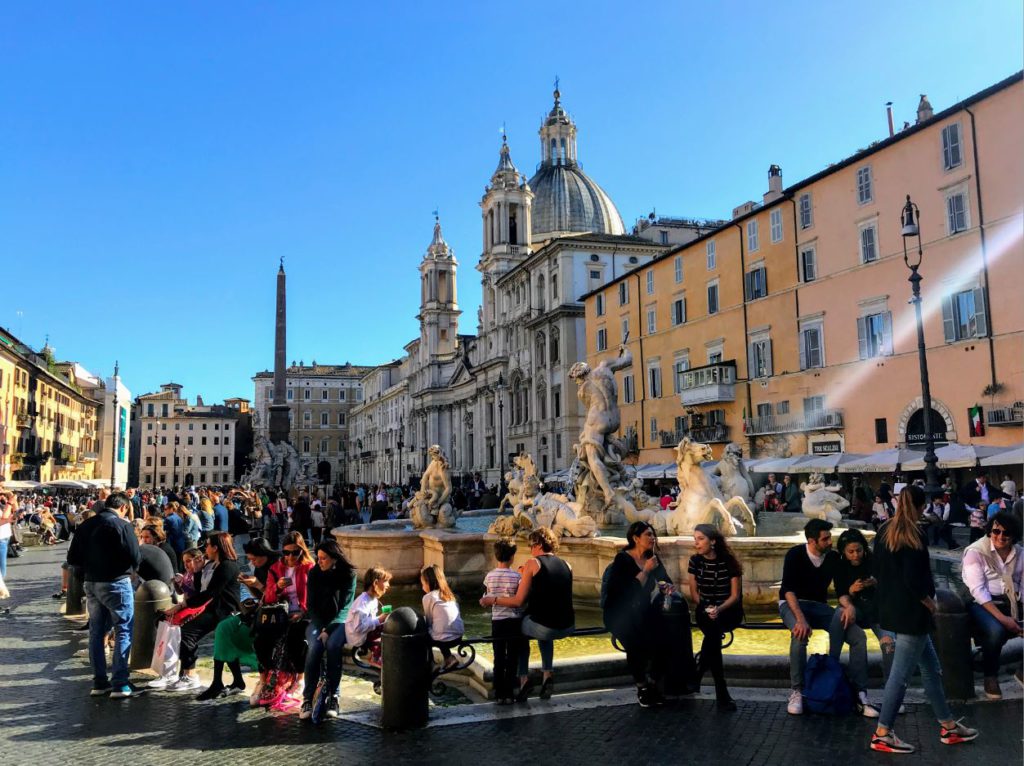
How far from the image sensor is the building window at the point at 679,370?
4044 centimetres

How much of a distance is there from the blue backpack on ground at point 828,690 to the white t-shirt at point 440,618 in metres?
2.43

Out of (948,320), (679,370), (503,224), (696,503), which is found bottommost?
(696,503)

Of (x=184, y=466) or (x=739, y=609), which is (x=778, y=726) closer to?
(x=739, y=609)

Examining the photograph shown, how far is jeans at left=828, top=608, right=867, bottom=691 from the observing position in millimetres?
5496

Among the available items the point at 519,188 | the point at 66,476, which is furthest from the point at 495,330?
the point at 66,476

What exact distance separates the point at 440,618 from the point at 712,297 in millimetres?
34370

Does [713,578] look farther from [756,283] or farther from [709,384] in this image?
Result: [709,384]

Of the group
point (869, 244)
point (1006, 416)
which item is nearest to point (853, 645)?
point (1006, 416)

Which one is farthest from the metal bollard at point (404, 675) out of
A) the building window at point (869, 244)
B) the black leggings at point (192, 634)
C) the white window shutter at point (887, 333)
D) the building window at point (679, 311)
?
the building window at point (679, 311)

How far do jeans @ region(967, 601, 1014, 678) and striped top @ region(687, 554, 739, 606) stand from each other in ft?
5.52

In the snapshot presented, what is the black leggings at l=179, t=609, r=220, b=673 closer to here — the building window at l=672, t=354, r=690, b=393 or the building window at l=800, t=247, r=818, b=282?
the building window at l=800, t=247, r=818, b=282

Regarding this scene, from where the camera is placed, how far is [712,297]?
38438 mm

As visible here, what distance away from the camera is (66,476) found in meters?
60.0

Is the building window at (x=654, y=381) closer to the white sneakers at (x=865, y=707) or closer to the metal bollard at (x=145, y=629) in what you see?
the metal bollard at (x=145, y=629)
